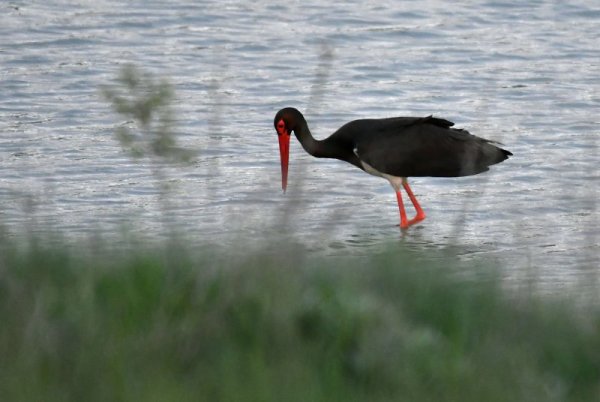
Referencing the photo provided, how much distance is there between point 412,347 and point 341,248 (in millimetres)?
1753

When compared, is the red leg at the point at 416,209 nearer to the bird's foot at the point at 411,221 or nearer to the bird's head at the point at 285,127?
the bird's foot at the point at 411,221

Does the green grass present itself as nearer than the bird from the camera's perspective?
Yes

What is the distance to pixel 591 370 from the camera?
447 centimetres

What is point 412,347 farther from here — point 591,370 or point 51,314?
point 51,314

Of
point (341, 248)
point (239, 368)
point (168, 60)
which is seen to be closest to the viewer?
point (239, 368)

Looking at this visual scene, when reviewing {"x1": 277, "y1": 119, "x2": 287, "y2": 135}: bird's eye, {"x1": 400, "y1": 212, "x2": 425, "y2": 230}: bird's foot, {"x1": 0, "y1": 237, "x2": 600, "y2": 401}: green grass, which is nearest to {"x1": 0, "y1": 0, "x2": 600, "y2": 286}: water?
{"x1": 400, "y1": 212, "x2": 425, "y2": 230}: bird's foot

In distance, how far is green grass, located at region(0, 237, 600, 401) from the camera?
3.94 meters

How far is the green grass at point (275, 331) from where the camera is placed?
155 inches

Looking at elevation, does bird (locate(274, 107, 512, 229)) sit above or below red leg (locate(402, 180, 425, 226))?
above

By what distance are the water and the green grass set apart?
20 cm

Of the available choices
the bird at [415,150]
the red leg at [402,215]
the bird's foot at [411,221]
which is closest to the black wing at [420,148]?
the bird at [415,150]

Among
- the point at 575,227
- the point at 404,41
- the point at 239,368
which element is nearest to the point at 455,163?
the point at 575,227

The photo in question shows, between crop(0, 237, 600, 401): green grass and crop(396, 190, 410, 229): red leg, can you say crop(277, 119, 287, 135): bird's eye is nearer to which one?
crop(396, 190, 410, 229): red leg

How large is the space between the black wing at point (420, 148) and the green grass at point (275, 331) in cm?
382
